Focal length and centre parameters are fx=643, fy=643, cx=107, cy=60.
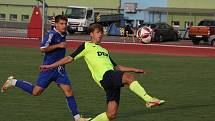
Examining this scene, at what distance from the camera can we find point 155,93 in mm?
15734

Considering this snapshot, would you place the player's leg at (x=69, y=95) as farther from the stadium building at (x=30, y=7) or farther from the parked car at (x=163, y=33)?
the stadium building at (x=30, y=7)

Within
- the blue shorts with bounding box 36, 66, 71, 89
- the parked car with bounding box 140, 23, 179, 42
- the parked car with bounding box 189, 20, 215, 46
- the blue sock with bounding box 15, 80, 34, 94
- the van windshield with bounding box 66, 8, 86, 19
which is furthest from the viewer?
the van windshield with bounding box 66, 8, 86, 19

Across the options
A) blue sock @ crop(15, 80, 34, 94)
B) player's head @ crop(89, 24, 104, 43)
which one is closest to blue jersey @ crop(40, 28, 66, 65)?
blue sock @ crop(15, 80, 34, 94)

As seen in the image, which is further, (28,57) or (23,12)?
(23,12)

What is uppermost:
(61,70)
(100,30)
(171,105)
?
(100,30)

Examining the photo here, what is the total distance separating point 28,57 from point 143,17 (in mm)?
39868

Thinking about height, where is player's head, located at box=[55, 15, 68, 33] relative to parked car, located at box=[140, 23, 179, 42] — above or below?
above

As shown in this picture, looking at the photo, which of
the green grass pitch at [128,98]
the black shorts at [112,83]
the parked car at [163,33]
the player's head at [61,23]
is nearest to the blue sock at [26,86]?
the green grass pitch at [128,98]

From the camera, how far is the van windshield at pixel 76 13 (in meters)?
60.5

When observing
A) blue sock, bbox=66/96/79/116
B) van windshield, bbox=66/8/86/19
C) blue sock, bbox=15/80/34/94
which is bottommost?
blue sock, bbox=66/96/79/116

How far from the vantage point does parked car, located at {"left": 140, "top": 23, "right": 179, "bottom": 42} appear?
4978cm

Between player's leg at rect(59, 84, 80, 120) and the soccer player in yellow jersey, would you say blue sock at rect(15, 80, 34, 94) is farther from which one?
the soccer player in yellow jersey

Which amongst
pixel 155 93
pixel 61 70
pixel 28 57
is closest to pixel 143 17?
pixel 28 57

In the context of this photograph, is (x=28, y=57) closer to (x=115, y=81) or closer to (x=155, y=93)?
(x=155, y=93)
